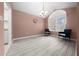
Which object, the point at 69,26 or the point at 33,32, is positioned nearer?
the point at 69,26

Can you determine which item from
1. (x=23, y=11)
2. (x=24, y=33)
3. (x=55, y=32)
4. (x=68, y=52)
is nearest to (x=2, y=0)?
(x=23, y=11)

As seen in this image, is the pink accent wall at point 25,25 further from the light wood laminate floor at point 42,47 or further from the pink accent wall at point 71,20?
the pink accent wall at point 71,20

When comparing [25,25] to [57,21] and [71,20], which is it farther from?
[71,20]

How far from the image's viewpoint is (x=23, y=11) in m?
2.33

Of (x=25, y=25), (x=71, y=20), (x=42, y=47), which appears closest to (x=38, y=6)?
(x=25, y=25)

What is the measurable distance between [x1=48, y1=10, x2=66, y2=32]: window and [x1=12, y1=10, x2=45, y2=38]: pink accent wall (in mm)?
176

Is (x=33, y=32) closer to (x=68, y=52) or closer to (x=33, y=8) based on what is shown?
(x=33, y=8)

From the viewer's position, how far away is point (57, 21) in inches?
93.2

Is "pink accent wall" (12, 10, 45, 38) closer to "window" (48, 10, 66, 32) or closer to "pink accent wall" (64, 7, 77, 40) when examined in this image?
"window" (48, 10, 66, 32)

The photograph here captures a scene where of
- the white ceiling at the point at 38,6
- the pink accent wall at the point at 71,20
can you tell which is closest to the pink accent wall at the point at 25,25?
the white ceiling at the point at 38,6

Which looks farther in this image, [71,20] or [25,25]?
[25,25]

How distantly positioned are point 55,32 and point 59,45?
0.92ft

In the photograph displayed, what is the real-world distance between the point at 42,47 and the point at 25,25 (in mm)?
591

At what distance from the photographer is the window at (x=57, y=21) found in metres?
2.30
